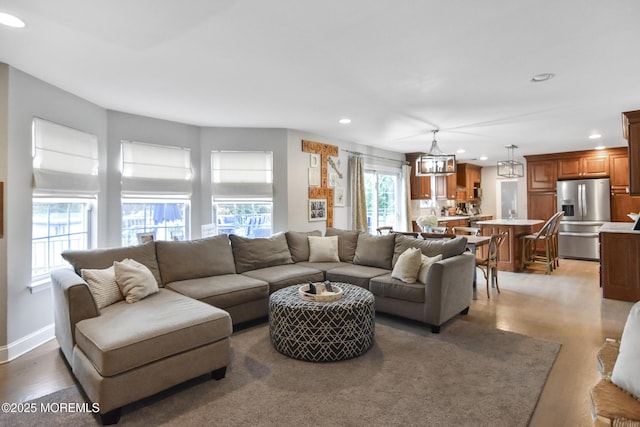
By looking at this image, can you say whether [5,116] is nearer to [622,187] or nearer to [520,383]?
[520,383]

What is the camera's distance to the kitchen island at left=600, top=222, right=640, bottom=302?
4.39 metres

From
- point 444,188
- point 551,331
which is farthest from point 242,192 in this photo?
point 444,188

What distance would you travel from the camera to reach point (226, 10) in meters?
2.07

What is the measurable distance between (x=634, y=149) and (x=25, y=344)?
6.98m

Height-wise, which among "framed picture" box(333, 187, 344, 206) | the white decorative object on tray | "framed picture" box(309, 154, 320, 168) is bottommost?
the white decorative object on tray

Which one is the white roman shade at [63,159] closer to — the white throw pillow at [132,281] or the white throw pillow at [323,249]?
the white throw pillow at [132,281]

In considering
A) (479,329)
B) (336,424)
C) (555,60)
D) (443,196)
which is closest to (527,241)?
(443,196)

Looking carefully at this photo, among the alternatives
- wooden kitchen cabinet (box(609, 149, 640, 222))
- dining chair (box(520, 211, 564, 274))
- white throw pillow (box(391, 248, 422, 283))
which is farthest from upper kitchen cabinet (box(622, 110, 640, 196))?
wooden kitchen cabinet (box(609, 149, 640, 222))

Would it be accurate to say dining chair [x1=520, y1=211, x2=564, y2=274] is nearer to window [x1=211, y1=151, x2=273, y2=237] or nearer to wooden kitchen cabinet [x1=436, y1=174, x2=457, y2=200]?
wooden kitchen cabinet [x1=436, y1=174, x2=457, y2=200]

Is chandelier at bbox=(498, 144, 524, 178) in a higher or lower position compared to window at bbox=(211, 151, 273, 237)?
higher

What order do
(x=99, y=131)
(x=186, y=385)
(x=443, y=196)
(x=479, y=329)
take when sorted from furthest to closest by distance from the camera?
(x=443, y=196), (x=99, y=131), (x=479, y=329), (x=186, y=385)

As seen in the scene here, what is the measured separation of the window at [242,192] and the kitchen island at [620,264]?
4704 mm

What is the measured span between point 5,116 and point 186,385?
2.74 metres

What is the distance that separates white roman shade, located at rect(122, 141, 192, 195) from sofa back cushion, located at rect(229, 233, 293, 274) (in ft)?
4.03
